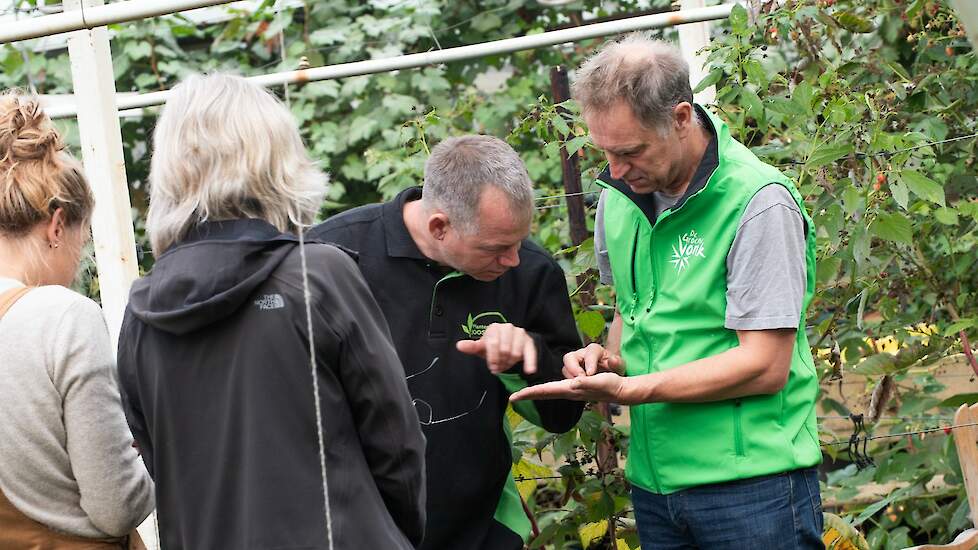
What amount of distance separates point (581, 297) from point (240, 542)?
67.0 inches

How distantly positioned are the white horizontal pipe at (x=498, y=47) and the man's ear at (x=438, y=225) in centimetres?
99

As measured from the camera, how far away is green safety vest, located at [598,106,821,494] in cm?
235

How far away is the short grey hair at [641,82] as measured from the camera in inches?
92.5

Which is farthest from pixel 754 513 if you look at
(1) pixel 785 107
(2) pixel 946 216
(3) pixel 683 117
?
(2) pixel 946 216

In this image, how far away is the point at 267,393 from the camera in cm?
184

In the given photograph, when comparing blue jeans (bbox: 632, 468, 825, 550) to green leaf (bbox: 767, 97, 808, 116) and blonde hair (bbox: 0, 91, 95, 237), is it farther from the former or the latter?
blonde hair (bbox: 0, 91, 95, 237)

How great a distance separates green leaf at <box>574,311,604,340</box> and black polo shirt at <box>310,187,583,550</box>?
57 centimetres

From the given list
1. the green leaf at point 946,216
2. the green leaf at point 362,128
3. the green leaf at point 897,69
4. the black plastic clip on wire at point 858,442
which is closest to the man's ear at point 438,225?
the black plastic clip on wire at point 858,442

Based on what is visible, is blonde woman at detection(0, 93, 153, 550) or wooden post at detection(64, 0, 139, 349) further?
wooden post at detection(64, 0, 139, 349)

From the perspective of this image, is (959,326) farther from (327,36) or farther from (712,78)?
(327,36)

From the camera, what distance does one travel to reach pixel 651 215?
2.49 meters

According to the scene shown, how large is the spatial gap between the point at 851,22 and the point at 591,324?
51.5 inches

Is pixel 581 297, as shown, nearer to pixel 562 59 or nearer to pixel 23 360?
pixel 23 360

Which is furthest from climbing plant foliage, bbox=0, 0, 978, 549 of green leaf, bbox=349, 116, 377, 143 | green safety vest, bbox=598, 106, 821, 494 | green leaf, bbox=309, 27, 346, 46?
green leaf, bbox=309, 27, 346, 46
